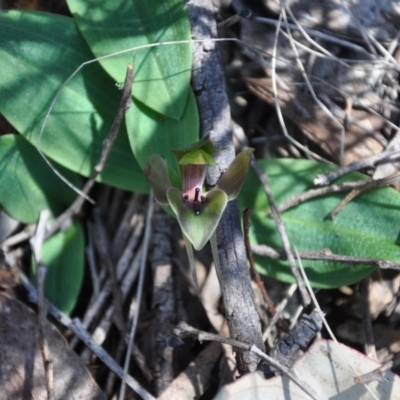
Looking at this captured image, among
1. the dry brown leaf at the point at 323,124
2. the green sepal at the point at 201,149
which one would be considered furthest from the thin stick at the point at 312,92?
the green sepal at the point at 201,149

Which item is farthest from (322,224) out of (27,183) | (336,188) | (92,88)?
(27,183)

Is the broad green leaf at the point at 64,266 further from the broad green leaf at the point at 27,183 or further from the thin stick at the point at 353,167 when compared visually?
the thin stick at the point at 353,167

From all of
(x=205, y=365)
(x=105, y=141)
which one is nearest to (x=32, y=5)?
(x=105, y=141)

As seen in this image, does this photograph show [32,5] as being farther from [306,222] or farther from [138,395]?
[138,395]

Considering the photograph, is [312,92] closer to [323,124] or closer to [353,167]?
[323,124]

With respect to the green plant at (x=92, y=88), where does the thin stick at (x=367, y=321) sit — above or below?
below

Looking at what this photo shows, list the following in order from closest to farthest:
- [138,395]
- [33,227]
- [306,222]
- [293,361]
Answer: [293,361] → [138,395] → [306,222] → [33,227]
